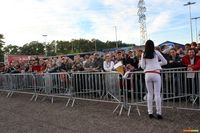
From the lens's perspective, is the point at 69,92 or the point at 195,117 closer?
the point at 195,117

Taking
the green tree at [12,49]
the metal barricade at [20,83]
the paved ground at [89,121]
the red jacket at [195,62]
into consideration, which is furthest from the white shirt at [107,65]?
the green tree at [12,49]

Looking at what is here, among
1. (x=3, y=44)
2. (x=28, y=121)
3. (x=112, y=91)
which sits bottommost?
(x=28, y=121)

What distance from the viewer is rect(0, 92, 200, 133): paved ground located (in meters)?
8.17

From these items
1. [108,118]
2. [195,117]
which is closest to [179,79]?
[195,117]

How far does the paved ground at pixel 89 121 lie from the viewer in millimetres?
8172

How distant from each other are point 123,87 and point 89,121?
5.41ft

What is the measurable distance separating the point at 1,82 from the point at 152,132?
13.4 metres

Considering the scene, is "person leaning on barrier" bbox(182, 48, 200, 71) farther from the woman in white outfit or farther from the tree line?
the tree line

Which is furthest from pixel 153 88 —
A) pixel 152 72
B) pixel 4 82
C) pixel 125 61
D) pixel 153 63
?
pixel 4 82

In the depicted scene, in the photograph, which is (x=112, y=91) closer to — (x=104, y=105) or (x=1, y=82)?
(x=104, y=105)

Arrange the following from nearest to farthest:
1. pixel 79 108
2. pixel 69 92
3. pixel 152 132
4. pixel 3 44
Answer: pixel 152 132 < pixel 79 108 < pixel 69 92 < pixel 3 44

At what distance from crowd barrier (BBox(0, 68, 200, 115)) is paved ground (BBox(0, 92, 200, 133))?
1.04ft

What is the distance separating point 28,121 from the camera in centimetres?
990

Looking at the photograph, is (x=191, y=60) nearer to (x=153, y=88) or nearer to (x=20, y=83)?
(x=153, y=88)
